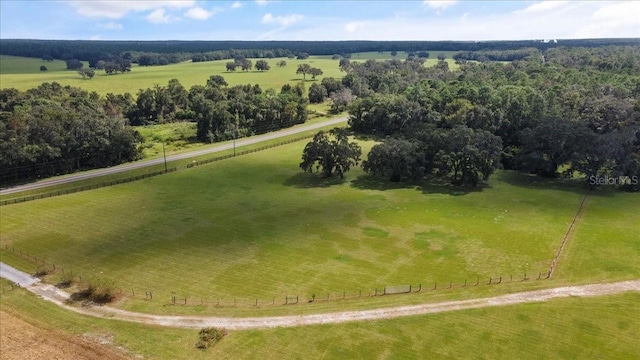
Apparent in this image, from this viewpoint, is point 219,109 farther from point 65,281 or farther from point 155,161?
point 65,281

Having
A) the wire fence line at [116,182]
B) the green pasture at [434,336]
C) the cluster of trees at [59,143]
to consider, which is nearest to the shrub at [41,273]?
the green pasture at [434,336]

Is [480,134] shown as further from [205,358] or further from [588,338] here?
[205,358]

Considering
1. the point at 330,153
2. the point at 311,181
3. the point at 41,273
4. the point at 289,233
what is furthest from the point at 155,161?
the point at 289,233

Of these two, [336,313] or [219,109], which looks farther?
[219,109]

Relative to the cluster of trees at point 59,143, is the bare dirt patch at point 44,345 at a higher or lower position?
lower

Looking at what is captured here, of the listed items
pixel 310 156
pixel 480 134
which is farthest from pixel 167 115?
pixel 480 134

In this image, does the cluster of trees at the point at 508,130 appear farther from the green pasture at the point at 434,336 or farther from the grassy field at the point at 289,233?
the green pasture at the point at 434,336
